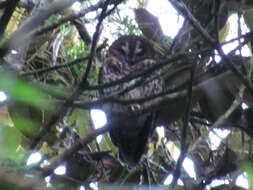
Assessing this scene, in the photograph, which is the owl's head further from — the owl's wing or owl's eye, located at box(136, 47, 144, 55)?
the owl's wing

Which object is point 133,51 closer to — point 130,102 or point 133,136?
point 133,136

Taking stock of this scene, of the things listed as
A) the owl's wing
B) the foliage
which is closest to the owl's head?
the foliage

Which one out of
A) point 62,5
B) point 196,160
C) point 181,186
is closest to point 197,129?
point 196,160

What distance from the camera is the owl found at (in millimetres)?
2949

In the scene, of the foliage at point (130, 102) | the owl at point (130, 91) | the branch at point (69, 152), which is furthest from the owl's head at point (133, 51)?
the branch at point (69, 152)

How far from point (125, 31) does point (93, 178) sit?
920 mm

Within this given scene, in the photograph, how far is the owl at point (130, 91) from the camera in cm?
295

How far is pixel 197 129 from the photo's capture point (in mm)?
2592

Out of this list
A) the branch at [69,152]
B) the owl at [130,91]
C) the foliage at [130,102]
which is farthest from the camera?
the owl at [130,91]

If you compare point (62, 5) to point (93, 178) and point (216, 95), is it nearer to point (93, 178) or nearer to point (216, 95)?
point (216, 95)

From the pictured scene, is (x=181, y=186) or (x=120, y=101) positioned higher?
(x=120, y=101)

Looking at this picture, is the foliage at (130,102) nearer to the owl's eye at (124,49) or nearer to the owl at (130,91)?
the owl at (130,91)

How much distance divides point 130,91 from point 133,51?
61cm

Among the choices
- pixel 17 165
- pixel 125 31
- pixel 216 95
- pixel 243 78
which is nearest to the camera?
pixel 17 165
